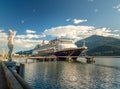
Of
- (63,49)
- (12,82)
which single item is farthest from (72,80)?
(63,49)

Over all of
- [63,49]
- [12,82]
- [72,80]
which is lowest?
[72,80]

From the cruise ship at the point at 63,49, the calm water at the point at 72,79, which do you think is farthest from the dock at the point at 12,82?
the cruise ship at the point at 63,49

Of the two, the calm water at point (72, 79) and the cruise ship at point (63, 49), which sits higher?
the cruise ship at point (63, 49)

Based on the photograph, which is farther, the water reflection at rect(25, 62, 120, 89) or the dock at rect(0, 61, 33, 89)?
the water reflection at rect(25, 62, 120, 89)

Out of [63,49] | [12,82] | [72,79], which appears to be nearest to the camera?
[12,82]

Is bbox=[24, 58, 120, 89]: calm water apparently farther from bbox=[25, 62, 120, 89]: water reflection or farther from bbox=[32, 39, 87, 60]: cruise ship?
bbox=[32, 39, 87, 60]: cruise ship

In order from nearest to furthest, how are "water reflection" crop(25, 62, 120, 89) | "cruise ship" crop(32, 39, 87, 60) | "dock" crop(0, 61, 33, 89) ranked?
1. "dock" crop(0, 61, 33, 89)
2. "water reflection" crop(25, 62, 120, 89)
3. "cruise ship" crop(32, 39, 87, 60)

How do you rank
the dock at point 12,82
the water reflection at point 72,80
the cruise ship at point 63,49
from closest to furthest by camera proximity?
the dock at point 12,82
the water reflection at point 72,80
the cruise ship at point 63,49

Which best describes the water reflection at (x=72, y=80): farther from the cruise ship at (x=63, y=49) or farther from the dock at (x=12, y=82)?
the cruise ship at (x=63, y=49)

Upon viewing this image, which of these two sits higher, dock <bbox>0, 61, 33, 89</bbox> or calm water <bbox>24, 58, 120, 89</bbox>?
dock <bbox>0, 61, 33, 89</bbox>

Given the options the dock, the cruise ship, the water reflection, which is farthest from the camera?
the cruise ship

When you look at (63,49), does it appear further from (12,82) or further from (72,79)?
(12,82)

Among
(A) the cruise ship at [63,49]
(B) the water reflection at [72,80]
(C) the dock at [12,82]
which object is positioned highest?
(A) the cruise ship at [63,49]

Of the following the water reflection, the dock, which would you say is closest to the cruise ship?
the water reflection
